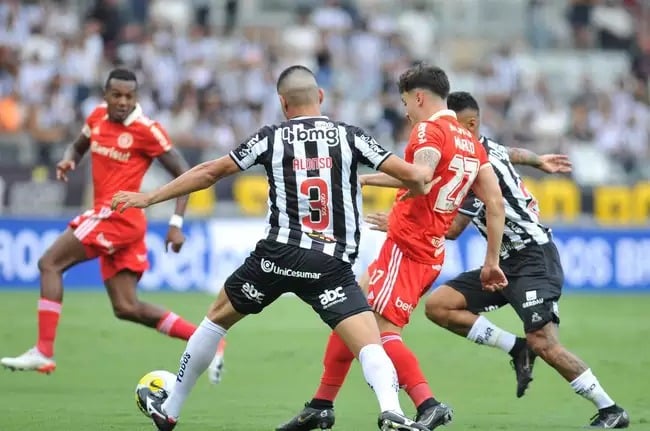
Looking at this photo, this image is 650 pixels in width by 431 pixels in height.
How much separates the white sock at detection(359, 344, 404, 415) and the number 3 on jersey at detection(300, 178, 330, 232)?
79 centimetres

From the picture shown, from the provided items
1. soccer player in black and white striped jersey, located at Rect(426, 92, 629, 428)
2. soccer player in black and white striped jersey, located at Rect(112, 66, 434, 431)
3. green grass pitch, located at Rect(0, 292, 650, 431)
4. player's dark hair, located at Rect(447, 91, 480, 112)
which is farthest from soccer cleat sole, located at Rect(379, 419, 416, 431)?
player's dark hair, located at Rect(447, 91, 480, 112)

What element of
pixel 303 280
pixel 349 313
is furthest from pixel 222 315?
pixel 349 313

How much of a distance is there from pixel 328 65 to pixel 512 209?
16053mm

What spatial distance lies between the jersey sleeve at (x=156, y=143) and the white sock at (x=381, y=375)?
13.4 feet

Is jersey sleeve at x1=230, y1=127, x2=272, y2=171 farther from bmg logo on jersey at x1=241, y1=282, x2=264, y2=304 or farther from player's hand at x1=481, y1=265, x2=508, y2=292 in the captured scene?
player's hand at x1=481, y1=265, x2=508, y2=292

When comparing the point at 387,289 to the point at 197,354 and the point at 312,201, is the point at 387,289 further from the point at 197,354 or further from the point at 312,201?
the point at 197,354

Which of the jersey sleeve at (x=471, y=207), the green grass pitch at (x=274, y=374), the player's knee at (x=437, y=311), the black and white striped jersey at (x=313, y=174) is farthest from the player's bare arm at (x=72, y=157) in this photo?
the black and white striped jersey at (x=313, y=174)

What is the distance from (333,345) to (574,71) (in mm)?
20372

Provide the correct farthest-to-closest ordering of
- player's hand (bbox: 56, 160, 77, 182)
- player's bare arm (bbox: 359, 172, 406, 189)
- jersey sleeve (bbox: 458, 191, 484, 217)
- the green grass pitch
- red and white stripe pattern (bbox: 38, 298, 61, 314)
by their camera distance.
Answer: player's hand (bbox: 56, 160, 77, 182), red and white stripe pattern (bbox: 38, 298, 61, 314), jersey sleeve (bbox: 458, 191, 484, 217), the green grass pitch, player's bare arm (bbox: 359, 172, 406, 189)

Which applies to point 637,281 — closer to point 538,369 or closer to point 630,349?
point 630,349

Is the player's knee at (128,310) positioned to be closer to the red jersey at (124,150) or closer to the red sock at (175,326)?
the red sock at (175,326)

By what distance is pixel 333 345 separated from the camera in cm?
896

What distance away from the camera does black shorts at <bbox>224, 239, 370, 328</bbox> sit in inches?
325

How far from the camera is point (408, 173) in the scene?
8.18 meters
